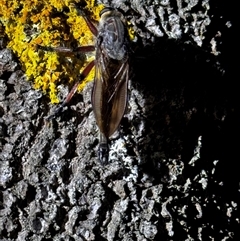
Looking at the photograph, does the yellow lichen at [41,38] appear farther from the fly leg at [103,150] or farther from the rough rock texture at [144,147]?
the fly leg at [103,150]

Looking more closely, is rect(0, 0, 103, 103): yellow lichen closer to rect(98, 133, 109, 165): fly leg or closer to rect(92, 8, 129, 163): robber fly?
rect(92, 8, 129, 163): robber fly

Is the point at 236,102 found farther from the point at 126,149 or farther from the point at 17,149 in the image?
the point at 17,149

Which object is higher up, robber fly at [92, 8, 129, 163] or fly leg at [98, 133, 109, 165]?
robber fly at [92, 8, 129, 163]

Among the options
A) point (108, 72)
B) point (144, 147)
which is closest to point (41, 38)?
point (108, 72)

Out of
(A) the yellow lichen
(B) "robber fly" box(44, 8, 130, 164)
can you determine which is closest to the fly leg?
(B) "robber fly" box(44, 8, 130, 164)

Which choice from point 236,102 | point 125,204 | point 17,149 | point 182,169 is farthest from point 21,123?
point 236,102

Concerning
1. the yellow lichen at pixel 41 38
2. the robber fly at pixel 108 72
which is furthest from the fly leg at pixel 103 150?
the yellow lichen at pixel 41 38
